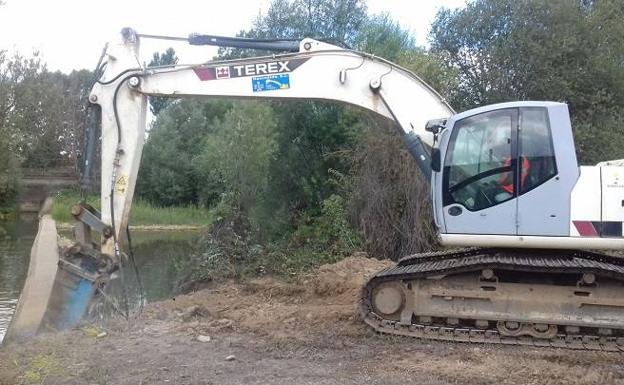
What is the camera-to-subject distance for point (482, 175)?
7.87 metres

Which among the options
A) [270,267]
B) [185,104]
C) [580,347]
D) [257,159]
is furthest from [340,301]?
[185,104]

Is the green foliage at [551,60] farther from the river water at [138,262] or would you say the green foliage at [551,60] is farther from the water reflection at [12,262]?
the water reflection at [12,262]

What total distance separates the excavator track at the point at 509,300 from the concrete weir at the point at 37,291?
11.5 feet

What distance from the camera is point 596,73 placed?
16125 mm

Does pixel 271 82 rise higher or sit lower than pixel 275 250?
higher

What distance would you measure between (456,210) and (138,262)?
14.1m

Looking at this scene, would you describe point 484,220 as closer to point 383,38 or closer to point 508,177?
point 508,177

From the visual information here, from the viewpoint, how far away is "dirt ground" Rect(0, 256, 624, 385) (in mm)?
6473

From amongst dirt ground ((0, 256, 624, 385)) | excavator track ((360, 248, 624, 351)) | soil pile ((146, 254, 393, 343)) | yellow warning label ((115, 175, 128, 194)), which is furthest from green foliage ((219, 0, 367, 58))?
excavator track ((360, 248, 624, 351))

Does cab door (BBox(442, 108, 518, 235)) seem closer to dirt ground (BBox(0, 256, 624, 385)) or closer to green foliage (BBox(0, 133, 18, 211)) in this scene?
dirt ground (BBox(0, 256, 624, 385))

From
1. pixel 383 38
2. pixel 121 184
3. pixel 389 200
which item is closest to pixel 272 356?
pixel 121 184

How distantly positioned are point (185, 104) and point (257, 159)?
27533mm

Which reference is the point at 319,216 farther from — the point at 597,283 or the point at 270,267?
the point at 597,283

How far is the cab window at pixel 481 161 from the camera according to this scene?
7.80m
